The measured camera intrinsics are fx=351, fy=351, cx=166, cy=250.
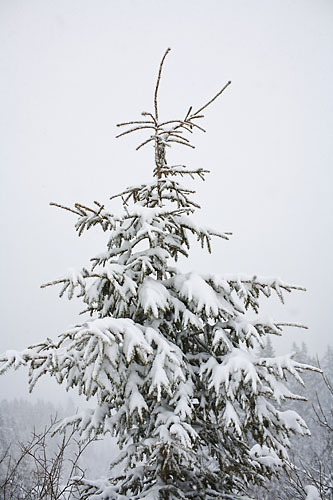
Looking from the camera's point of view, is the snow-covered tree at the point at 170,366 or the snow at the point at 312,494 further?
the snow at the point at 312,494

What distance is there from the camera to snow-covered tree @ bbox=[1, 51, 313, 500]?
155 inches

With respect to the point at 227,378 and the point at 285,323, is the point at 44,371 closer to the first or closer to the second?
the point at 227,378

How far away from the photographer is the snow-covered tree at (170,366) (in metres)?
3.94

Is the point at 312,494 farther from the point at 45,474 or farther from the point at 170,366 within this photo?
the point at 45,474

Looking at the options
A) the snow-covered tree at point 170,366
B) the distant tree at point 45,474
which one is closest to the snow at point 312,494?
the snow-covered tree at point 170,366

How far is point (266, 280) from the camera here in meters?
4.81

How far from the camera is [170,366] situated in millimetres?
4176

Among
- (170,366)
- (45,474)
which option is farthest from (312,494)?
(45,474)

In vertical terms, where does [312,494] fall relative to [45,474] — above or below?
below

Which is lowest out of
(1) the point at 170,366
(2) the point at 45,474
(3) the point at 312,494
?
(3) the point at 312,494

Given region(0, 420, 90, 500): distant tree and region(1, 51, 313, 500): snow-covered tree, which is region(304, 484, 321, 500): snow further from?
region(0, 420, 90, 500): distant tree

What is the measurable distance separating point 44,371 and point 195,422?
2.29 metres

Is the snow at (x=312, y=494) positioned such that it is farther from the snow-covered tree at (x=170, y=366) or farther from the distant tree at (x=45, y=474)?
the distant tree at (x=45, y=474)

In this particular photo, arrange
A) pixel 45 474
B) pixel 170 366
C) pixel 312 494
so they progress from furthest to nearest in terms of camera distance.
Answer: pixel 312 494 → pixel 45 474 → pixel 170 366
